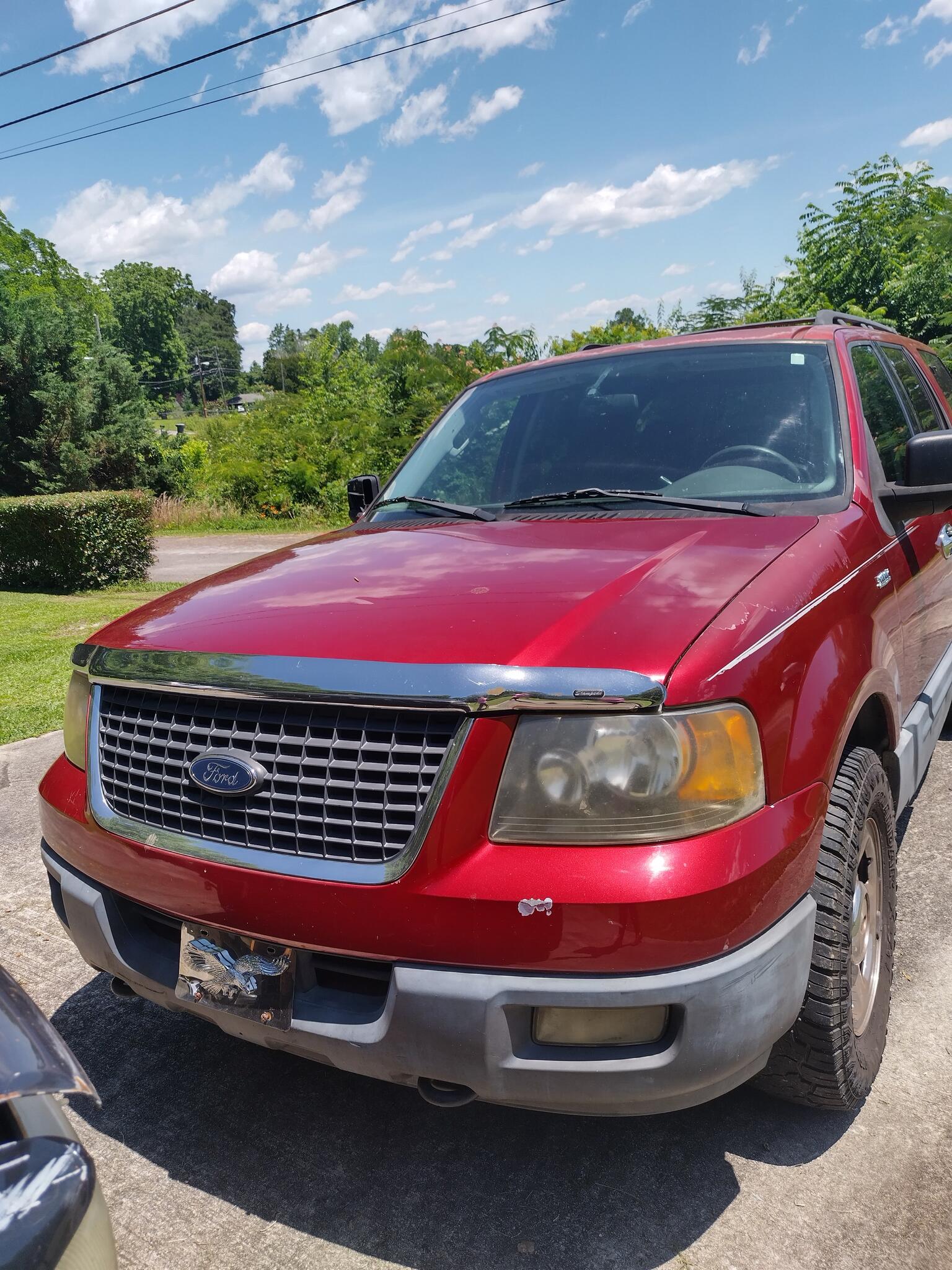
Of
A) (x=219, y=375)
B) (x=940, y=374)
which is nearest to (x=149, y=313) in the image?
(x=219, y=375)

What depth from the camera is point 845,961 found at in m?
2.19

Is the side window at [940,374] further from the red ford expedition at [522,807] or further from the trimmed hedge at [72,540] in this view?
the trimmed hedge at [72,540]

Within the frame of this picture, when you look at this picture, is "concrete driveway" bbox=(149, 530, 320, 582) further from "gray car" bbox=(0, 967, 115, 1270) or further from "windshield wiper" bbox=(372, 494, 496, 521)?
"gray car" bbox=(0, 967, 115, 1270)

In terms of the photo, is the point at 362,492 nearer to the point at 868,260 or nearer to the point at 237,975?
the point at 237,975

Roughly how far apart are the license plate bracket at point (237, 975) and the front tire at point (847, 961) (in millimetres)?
1119

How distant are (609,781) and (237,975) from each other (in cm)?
91

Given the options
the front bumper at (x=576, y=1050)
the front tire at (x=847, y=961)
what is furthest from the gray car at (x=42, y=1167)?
the front tire at (x=847, y=961)

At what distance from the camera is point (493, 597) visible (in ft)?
7.19

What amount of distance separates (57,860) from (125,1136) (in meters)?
0.72

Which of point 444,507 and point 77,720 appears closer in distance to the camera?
point 77,720

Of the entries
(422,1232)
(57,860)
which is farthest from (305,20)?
(422,1232)

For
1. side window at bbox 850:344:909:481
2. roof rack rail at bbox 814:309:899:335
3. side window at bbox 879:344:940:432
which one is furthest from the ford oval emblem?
side window at bbox 879:344:940:432

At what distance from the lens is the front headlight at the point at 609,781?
1828mm

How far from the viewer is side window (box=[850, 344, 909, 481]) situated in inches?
A: 129
